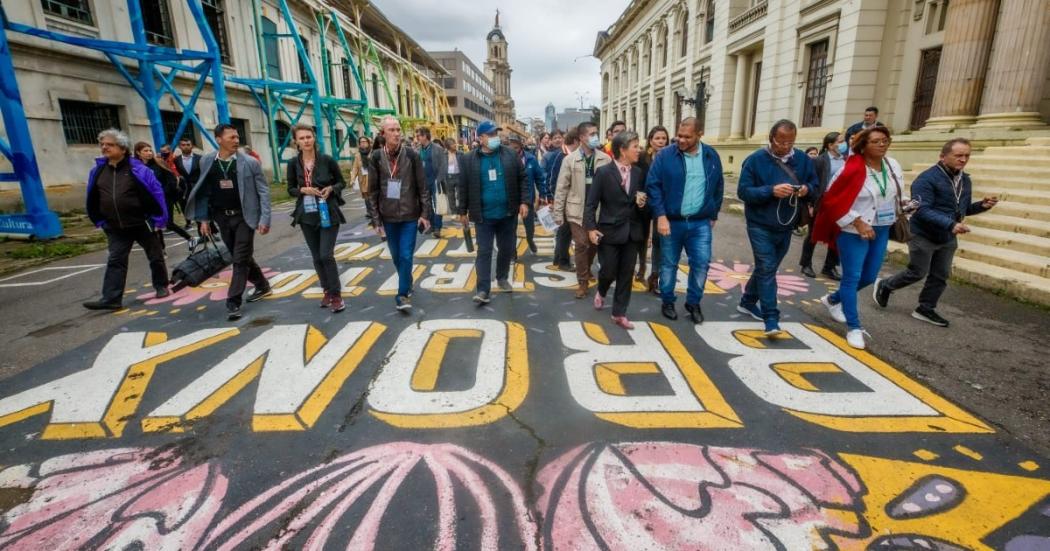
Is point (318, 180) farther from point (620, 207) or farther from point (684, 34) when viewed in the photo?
point (684, 34)

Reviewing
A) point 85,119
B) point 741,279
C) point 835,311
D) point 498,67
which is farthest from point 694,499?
point 498,67

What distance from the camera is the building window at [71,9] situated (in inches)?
448

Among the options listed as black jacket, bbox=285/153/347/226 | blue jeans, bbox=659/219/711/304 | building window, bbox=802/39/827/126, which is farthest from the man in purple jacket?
building window, bbox=802/39/827/126

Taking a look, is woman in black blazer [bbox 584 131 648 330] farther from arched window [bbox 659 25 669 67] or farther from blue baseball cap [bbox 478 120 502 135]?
arched window [bbox 659 25 669 67]

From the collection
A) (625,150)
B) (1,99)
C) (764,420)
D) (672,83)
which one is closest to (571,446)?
(764,420)

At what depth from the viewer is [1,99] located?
8281 millimetres

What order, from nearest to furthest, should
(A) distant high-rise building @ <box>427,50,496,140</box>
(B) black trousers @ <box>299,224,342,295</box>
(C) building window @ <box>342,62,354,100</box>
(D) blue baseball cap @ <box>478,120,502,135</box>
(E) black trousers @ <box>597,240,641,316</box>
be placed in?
(E) black trousers @ <box>597,240,641,316</box> → (B) black trousers @ <box>299,224,342,295</box> → (D) blue baseball cap @ <box>478,120,502,135</box> → (C) building window @ <box>342,62,354,100</box> → (A) distant high-rise building @ <box>427,50,496,140</box>

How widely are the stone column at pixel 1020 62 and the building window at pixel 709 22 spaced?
52.6 ft

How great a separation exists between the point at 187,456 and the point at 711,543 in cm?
273

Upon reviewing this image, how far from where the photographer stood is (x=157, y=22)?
49.6 ft

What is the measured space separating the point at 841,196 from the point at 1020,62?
8.71 m

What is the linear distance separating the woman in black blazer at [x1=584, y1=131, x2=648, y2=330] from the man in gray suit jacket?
3.37m

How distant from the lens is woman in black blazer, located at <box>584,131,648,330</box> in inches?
179

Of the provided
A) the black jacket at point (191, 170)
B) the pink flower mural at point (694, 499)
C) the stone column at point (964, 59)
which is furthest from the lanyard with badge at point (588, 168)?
the stone column at point (964, 59)
